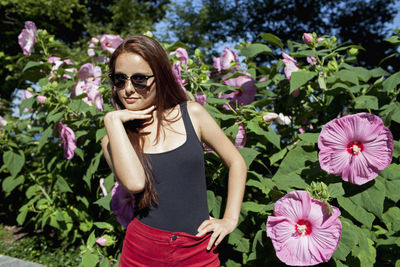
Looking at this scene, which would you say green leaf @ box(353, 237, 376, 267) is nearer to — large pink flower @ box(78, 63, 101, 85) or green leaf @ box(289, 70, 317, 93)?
green leaf @ box(289, 70, 317, 93)

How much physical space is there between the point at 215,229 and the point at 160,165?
30 centimetres

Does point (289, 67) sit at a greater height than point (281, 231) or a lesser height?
greater

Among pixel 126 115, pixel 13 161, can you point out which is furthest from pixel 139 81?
pixel 13 161

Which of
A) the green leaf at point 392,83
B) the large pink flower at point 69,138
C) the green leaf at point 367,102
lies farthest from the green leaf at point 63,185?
the green leaf at point 392,83

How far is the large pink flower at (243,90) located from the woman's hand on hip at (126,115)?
0.81 metres

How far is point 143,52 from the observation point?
1.26m

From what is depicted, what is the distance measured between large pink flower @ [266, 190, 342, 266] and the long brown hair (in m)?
0.45

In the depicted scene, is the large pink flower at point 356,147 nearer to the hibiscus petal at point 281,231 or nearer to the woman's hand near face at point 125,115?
the hibiscus petal at point 281,231

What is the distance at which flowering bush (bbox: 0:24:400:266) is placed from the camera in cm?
132

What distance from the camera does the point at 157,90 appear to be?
51.9 inches

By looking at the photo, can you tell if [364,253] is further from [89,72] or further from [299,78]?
[89,72]

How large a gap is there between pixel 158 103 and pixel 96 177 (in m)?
1.29

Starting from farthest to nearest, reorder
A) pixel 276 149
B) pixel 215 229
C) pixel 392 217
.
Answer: pixel 276 149
pixel 392 217
pixel 215 229

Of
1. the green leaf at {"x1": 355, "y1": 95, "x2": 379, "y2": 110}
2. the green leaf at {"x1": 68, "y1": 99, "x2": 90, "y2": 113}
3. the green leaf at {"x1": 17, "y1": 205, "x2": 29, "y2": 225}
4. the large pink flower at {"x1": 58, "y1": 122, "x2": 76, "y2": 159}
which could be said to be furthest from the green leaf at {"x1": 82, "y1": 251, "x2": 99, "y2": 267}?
the green leaf at {"x1": 355, "y1": 95, "x2": 379, "y2": 110}
